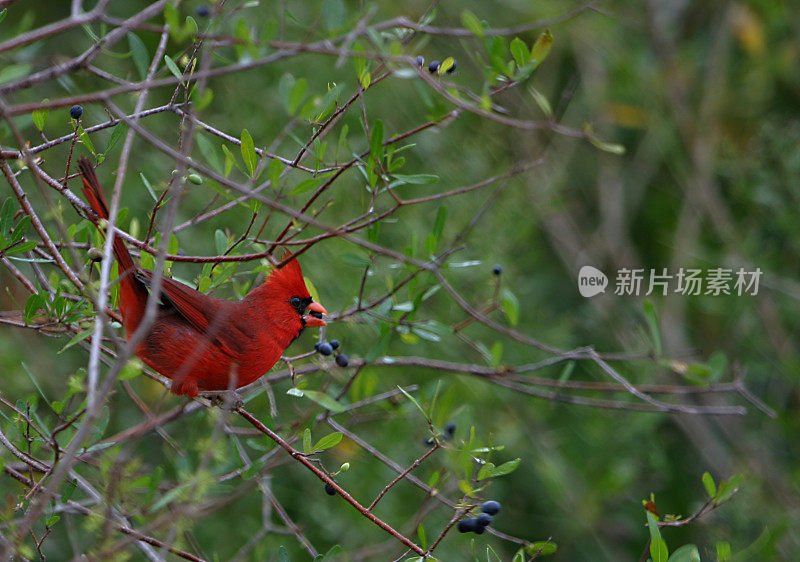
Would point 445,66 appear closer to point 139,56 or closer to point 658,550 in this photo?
point 139,56

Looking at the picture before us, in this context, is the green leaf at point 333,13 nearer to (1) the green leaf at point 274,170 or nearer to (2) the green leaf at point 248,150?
(1) the green leaf at point 274,170

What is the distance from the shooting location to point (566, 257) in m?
5.40

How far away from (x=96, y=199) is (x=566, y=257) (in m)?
3.75

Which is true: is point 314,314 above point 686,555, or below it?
above

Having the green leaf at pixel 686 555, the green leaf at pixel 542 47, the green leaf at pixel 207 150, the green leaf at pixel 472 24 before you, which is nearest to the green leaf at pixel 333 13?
the green leaf at pixel 472 24

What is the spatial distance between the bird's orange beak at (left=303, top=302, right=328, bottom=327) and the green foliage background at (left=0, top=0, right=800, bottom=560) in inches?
6.6

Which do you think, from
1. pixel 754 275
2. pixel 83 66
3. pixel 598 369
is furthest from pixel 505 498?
pixel 83 66

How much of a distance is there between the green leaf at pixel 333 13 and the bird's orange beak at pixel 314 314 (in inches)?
42.9

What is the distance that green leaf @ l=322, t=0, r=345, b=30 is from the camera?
165 cm

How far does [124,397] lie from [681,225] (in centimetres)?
339

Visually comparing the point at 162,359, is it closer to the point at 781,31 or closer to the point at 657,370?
the point at 657,370

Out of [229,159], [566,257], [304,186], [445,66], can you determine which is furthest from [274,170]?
[566,257]

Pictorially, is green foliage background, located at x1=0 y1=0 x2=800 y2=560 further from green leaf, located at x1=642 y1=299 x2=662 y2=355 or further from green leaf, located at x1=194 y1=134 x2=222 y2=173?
green leaf, located at x1=194 y1=134 x2=222 y2=173

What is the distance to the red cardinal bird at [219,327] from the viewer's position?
7.60 ft
